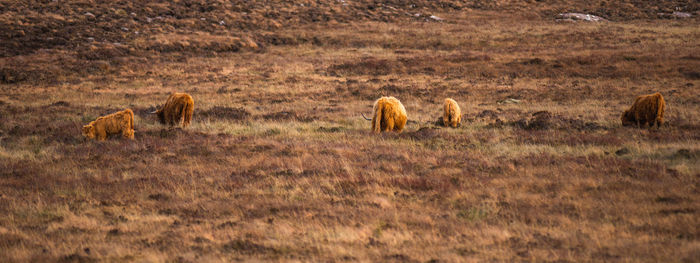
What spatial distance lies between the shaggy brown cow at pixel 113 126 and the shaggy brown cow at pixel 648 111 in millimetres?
13218

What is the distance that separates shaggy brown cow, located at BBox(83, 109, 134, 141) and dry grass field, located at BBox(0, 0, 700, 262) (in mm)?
415

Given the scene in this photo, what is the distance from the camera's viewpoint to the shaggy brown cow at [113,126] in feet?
46.8

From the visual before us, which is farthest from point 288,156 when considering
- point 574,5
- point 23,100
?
point 574,5

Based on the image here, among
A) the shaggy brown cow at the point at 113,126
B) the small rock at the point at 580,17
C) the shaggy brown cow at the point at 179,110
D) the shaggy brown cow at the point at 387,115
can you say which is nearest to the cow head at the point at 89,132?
the shaggy brown cow at the point at 113,126

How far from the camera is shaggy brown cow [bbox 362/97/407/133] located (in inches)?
580

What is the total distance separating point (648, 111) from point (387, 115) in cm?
684

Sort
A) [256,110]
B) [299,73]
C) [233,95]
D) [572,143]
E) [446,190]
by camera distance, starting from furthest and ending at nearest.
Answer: [299,73] → [233,95] → [256,110] → [572,143] → [446,190]

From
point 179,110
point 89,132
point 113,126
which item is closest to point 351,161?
point 113,126

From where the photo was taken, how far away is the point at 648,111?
14797 mm

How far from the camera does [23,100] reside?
22.7 metres

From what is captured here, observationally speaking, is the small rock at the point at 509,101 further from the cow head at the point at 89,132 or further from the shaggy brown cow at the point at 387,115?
the cow head at the point at 89,132

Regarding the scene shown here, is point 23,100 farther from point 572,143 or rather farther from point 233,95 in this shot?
point 572,143

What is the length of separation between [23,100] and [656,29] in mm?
41281

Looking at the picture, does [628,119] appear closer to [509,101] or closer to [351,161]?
[509,101]
